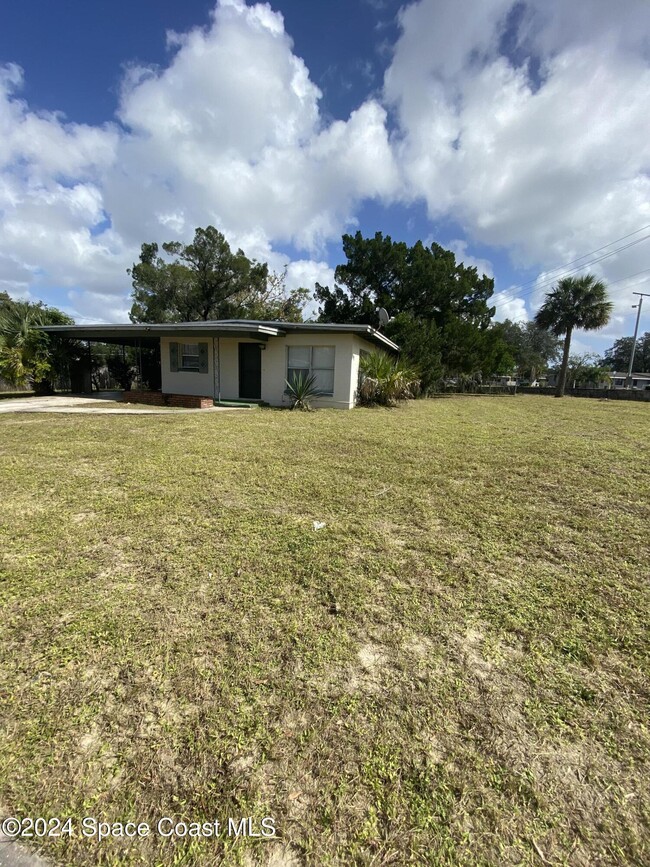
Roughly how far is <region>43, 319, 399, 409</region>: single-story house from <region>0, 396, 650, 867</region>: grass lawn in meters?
7.81

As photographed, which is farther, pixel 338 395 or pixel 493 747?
pixel 338 395

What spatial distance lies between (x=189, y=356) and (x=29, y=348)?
4.67 metres

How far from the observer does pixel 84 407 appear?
33.7ft

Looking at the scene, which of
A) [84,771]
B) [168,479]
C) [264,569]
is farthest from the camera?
[168,479]

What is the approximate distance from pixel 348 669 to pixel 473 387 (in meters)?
28.8

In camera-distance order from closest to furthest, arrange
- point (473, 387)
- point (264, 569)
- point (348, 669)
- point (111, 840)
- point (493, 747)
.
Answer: point (111, 840) < point (493, 747) < point (348, 669) < point (264, 569) < point (473, 387)

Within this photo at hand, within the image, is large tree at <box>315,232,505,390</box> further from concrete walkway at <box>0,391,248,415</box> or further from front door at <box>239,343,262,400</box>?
concrete walkway at <box>0,391,248,415</box>

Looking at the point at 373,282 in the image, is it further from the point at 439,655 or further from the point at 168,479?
the point at 439,655

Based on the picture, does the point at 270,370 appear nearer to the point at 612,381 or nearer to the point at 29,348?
the point at 29,348

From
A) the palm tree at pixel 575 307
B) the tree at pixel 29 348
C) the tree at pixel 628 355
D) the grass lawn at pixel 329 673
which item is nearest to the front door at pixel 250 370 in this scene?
the tree at pixel 29 348

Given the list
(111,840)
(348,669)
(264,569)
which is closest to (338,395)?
(264,569)

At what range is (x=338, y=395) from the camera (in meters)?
11.6

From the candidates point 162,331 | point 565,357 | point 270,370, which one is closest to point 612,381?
point 565,357

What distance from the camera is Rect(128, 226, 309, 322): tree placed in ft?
82.7
